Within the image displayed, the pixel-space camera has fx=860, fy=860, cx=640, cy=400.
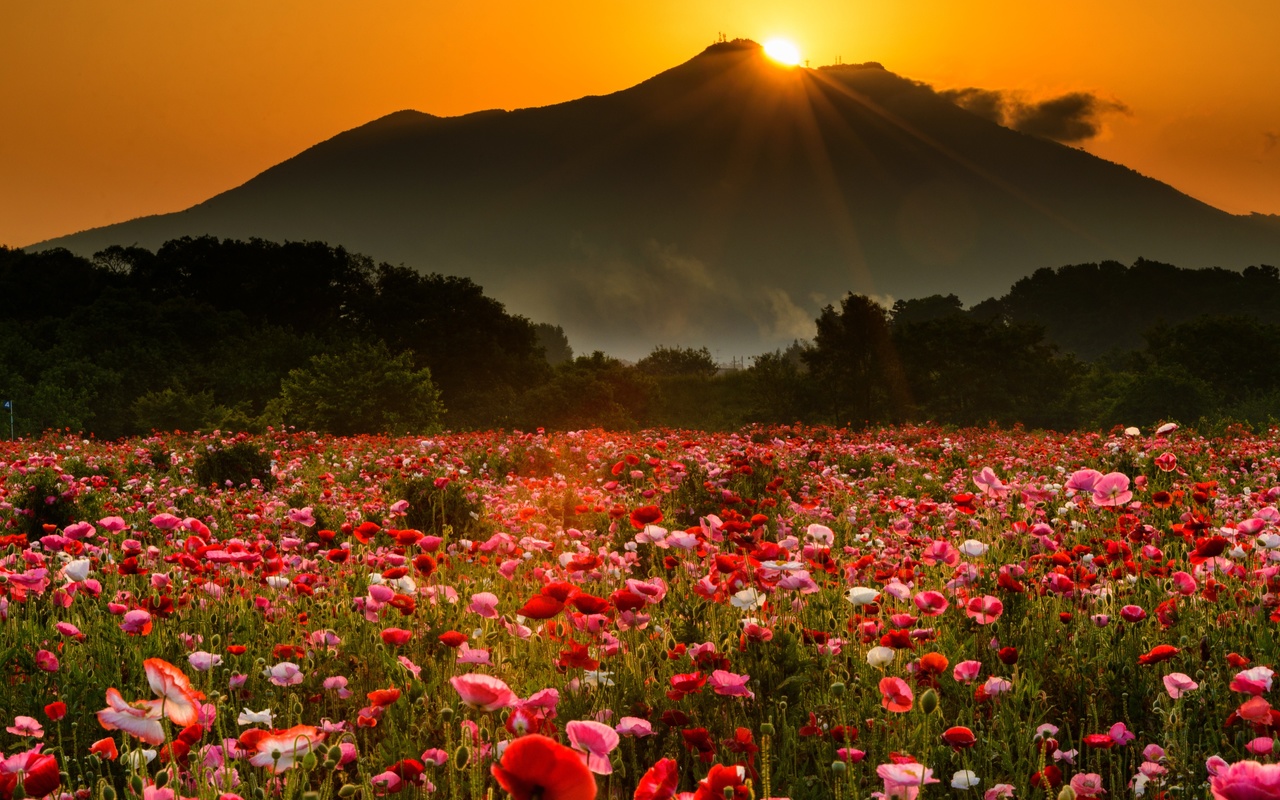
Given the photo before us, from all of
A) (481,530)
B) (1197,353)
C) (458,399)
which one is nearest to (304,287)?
(458,399)

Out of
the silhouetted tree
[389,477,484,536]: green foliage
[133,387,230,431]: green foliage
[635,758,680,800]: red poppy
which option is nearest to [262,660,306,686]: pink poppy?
[635,758,680,800]: red poppy

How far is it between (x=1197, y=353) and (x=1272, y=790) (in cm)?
4173

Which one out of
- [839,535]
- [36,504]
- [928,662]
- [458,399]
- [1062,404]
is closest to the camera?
[928,662]

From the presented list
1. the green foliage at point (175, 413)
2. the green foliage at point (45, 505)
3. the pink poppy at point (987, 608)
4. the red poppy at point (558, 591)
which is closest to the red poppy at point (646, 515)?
the red poppy at point (558, 591)

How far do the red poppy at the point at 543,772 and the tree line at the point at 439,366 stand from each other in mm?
20826

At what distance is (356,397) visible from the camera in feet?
74.2

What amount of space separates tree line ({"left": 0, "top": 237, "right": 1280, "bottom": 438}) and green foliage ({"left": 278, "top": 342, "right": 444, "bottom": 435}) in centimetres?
6

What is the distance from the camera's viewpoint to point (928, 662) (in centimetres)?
229

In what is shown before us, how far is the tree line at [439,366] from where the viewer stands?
85.3 ft

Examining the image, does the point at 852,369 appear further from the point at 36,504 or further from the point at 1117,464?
the point at 36,504

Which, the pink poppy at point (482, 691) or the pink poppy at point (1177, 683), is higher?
the pink poppy at point (482, 691)

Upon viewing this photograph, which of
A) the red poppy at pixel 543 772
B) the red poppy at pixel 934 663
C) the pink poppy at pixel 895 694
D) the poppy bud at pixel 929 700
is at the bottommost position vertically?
the red poppy at pixel 934 663

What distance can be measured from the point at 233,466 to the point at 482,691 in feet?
31.0

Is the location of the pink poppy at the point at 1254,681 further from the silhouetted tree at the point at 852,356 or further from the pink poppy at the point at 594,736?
the silhouetted tree at the point at 852,356
